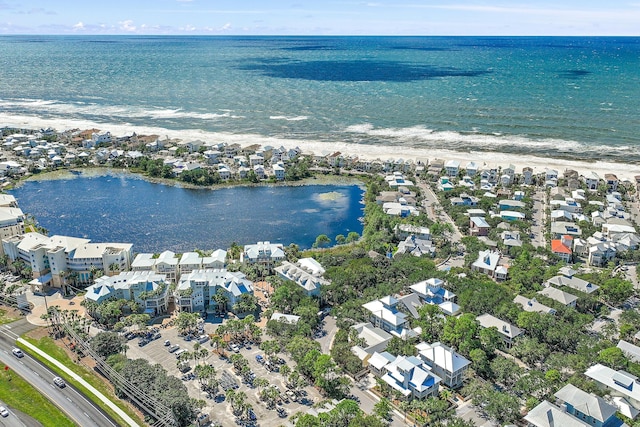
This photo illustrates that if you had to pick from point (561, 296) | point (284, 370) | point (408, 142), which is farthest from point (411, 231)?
point (408, 142)

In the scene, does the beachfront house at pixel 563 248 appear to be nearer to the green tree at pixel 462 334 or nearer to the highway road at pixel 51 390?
the green tree at pixel 462 334

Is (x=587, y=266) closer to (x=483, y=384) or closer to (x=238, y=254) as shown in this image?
(x=483, y=384)

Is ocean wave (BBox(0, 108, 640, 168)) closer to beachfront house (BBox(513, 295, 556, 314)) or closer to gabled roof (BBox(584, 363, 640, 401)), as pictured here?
beachfront house (BBox(513, 295, 556, 314))

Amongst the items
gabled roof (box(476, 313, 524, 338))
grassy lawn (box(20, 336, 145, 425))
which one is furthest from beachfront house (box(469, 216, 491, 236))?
grassy lawn (box(20, 336, 145, 425))

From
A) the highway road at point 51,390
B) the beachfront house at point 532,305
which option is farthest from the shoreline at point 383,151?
the highway road at point 51,390

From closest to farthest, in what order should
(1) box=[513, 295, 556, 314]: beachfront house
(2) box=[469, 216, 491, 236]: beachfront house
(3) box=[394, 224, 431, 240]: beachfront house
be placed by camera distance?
1. (1) box=[513, 295, 556, 314]: beachfront house
2. (3) box=[394, 224, 431, 240]: beachfront house
3. (2) box=[469, 216, 491, 236]: beachfront house

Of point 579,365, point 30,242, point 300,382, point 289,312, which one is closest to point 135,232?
point 30,242
